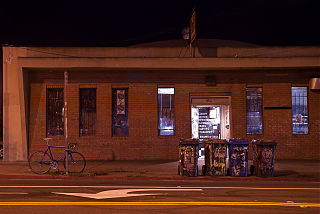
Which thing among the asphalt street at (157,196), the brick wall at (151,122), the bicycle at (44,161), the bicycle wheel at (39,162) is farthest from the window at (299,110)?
the bicycle wheel at (39,162)

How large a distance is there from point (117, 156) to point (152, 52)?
503 centimetres

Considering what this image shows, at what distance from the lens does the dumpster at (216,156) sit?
38.0ft

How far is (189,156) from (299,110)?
24.4 feet

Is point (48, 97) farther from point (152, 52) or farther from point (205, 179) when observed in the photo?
point (205, 179)

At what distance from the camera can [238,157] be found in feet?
38.0

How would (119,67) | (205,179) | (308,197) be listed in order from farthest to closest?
(119,67), (205,179), (308,197)

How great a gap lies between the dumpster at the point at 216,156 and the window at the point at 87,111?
21.3ft

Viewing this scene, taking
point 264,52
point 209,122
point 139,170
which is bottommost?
point 139,170

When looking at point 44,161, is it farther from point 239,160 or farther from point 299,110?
point 299,110

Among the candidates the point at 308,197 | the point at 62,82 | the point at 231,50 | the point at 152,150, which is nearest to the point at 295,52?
the point at 231,50

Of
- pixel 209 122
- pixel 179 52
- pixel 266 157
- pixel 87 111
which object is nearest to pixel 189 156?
pixel 266 157

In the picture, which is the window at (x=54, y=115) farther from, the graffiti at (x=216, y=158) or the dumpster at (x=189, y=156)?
the graffiti at (x=216, y=158)

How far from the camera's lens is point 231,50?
16.3 metres

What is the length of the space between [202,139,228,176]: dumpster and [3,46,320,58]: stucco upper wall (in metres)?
5.81
